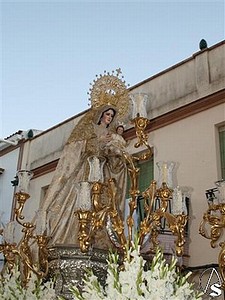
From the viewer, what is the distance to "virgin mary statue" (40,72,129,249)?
4.18m

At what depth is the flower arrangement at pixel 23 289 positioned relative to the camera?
3602mm

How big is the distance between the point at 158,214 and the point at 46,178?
502 centimetres

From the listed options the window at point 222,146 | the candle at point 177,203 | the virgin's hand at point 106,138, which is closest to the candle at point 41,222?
the virgin's hand at point 106,138

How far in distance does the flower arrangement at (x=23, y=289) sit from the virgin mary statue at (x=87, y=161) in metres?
0.38

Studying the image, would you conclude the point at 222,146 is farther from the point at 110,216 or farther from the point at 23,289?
the point at 23,289

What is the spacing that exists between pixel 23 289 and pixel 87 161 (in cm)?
123

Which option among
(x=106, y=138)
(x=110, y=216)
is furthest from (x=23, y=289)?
(x=106, y=138)

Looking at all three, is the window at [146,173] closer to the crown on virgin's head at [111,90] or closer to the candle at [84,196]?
the crown on virgin's head at [111,90]

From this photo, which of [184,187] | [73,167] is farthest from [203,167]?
[73,167]

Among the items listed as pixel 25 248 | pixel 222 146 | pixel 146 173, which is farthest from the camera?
pixel 146 173

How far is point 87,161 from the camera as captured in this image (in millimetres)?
4422

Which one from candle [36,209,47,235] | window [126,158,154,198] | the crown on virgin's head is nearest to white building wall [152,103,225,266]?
window [126,158,154,198]

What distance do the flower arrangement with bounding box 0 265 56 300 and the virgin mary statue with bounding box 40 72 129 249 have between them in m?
0.38

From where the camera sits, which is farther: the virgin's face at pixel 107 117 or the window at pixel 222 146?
the window at pixel 222 146
